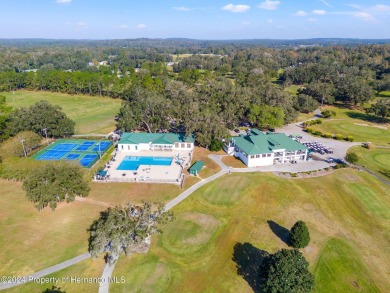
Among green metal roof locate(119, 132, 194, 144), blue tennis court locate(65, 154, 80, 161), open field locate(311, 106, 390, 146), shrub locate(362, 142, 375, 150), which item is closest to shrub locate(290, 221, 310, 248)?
green metal roof locate(119, 132, 194, 144)

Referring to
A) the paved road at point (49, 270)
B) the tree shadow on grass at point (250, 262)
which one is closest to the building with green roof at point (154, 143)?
the tree shadow on grass at point (250, 262)

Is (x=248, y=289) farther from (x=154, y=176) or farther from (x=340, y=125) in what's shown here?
(x=340, y=125)

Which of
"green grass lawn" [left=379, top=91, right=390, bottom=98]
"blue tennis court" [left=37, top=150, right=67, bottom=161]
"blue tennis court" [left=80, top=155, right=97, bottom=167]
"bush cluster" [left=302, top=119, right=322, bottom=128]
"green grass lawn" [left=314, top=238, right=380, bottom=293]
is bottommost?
"green grass lawn" [left=314, top=238, right=380, bottom=293]

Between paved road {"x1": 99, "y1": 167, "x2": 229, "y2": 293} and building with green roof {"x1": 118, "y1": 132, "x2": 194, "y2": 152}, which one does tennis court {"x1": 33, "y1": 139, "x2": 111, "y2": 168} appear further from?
paved road {"x1": 99, "y1": 167, "x2": 229, "y2": 293}

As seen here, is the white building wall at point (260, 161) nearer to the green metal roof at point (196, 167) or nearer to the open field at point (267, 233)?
the open field at point (267, 233)

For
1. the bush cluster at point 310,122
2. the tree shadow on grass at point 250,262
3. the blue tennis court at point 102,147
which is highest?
the bush cluster at point 310,122

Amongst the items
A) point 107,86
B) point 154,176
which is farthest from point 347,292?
point 107,86

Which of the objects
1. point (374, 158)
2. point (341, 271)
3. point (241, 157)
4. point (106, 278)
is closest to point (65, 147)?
point (241, 157)
